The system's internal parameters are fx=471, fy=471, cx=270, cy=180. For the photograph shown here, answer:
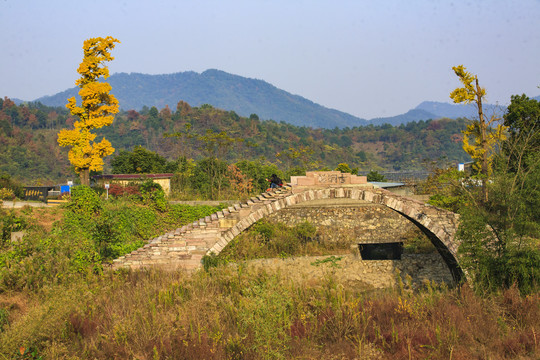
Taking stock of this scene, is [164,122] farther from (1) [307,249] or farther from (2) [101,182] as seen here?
(1) [307,249]

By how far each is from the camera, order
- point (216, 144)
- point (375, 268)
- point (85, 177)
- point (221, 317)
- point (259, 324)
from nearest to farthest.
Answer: point (259, 324), point (221, 317), point (375, 268), point (85, 177), point (216, 144)

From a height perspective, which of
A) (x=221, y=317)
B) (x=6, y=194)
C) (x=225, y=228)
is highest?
(x=6, y=194)

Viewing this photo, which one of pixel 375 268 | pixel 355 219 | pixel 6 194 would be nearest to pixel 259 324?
pixel 375 268

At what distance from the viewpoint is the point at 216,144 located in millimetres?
57594

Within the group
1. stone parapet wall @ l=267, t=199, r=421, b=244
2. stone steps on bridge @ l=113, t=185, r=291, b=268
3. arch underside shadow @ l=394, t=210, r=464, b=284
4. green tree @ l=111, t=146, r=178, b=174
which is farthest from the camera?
green tree @ l=111, t=146, r=178, b=174

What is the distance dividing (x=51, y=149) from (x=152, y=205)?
1904 inches

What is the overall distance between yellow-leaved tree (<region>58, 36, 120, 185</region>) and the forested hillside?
87.6ft

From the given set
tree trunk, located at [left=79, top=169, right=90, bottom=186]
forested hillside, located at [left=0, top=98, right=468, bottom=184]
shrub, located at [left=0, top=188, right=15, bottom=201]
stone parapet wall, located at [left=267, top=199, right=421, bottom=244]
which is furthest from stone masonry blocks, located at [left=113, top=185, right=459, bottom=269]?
forested hillside, located at [left=0, top=98, right=468, bottom=184]

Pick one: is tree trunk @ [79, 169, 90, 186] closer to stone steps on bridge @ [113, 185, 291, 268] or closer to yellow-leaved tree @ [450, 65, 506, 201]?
stone steps on bridge @ [113, 185, 291, 268]

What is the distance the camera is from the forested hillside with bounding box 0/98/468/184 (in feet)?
193

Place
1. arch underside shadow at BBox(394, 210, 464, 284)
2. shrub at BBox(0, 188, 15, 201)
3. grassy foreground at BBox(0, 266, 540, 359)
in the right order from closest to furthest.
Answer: grassy foreground at BBox(0, 266, 540, 359), arch underside shadow at BBox(394, 210, 464, 284), shrub at BBox(0, 188, 15, 201)

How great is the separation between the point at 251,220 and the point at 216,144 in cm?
4515

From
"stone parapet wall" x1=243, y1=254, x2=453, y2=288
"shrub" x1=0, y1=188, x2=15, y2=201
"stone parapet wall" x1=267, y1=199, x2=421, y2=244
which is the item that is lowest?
"stone parapet wall" x1=243, y1=254, x2=453, y2=288

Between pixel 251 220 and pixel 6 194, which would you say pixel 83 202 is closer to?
pixel 6 194
